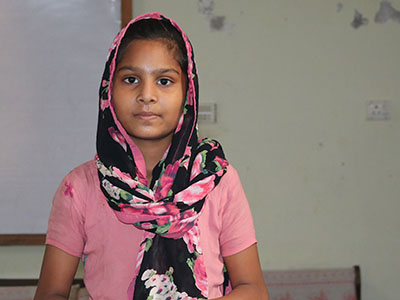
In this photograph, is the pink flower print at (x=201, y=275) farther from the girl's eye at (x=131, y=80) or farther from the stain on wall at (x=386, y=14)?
the stain on wall at (x=386, y=14)

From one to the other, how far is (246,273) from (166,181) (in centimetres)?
26

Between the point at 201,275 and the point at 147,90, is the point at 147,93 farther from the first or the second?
the point at 201,275

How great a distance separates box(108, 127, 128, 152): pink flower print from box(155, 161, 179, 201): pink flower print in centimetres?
11

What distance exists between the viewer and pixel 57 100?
6.76ft

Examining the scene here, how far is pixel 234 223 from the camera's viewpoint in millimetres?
996

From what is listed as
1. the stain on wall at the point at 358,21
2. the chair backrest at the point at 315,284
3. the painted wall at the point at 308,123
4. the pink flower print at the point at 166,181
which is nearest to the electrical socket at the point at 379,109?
the painted wall at the point at 308,123

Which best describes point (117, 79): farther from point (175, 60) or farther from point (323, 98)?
point (323, 98)

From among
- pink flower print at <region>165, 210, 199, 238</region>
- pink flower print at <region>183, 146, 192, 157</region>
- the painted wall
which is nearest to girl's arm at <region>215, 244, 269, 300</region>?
pink flower print at <region>165, 210, 199, 238</region>

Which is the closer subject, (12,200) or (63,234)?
(63,234)

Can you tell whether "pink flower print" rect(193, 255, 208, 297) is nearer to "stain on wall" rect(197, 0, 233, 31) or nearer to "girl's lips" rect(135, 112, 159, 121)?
"girl's lips" rect(135, 112, 159, 121)

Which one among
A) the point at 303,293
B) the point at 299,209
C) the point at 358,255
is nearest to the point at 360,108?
the point at 299,209

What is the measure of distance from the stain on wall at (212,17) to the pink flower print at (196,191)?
1.26m

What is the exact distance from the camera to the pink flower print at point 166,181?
3.34ft

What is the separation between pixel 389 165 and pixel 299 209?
0.47 meters
